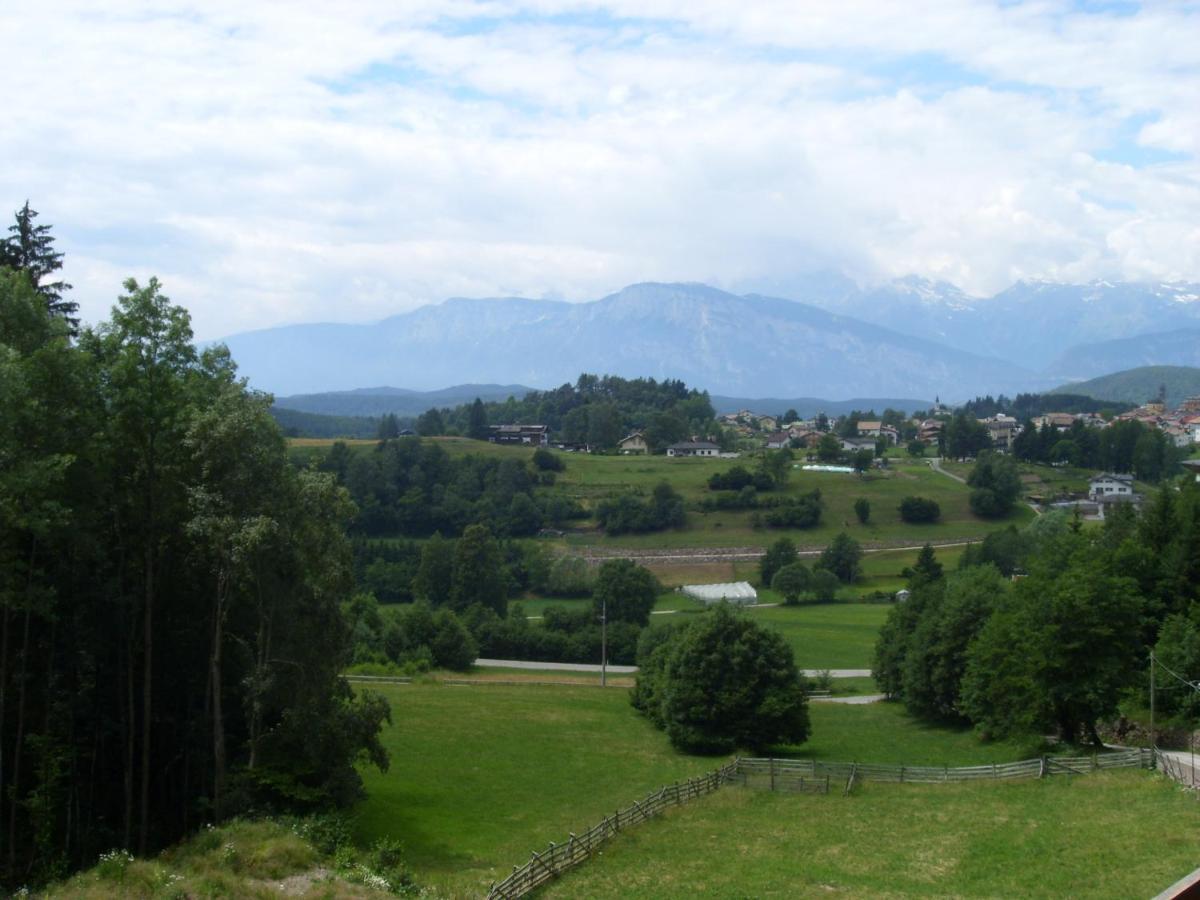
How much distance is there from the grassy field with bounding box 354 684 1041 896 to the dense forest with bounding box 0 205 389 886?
3778 millimetres

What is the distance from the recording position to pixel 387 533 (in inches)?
4688

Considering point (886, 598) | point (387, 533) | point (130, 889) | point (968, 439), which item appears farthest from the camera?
point (968, 439)

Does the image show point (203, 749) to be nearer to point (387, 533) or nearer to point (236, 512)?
point (236, 512)

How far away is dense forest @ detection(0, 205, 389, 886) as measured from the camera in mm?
23953

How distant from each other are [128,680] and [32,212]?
1605 cm

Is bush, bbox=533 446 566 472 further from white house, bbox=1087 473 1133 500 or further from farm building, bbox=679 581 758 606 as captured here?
white house, bbox=1087 473 1133 500

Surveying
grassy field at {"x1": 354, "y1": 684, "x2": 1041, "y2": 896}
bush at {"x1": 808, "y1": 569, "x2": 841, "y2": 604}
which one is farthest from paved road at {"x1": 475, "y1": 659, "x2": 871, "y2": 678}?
bush at {"x1": 808, "y1": 569, "x2": 841, "y2": 604}

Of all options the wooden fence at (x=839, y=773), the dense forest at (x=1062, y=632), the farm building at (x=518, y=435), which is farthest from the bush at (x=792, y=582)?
the farm building at (x=518, y=435)

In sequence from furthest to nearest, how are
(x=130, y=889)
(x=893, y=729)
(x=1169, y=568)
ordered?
(x=893, y=729) < (x=1169, y=568) < (x=130, y=889)

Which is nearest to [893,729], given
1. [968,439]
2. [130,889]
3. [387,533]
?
[130,889]

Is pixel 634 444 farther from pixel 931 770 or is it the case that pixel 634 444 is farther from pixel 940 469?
pixel 931 770

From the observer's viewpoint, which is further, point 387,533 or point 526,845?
point 387,533

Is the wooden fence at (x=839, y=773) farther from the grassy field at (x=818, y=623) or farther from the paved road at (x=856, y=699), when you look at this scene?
the grassy field at (x=818, y=623)

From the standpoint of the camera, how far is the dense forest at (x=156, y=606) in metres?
24.0
